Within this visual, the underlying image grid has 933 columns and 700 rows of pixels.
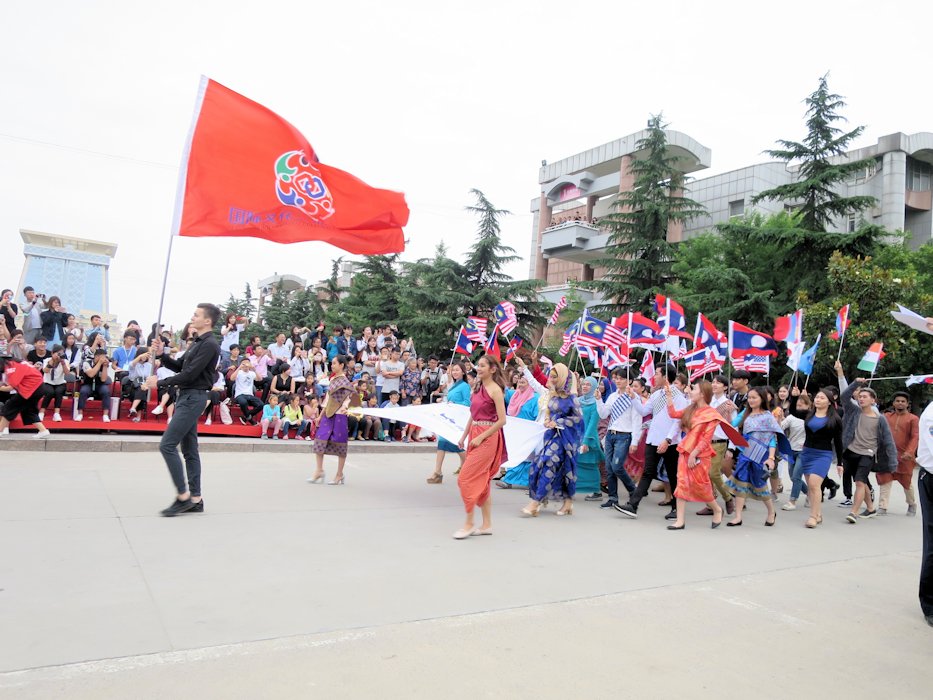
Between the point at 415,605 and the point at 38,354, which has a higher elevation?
the point at 38,354

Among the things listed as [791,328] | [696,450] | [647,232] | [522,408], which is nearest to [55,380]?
[522,408]

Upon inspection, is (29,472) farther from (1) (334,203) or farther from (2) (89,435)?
(1) (334,203)

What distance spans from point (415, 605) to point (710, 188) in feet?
120

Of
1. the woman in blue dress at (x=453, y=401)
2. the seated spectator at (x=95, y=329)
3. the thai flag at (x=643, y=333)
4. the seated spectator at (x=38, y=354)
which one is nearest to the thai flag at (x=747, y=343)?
the thai flag at (x=643, y=333)

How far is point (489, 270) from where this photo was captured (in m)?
25.4

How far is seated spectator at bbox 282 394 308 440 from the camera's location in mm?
12852

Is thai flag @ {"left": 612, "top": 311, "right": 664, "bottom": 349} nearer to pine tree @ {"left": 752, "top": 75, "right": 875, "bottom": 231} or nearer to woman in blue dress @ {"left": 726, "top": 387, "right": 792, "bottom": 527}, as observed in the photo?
woman in blue dress @ {"left": 726, "top": 387, "right": 792, "bottom": 527}

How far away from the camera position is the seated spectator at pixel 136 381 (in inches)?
476

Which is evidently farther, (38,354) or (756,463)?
(38,354)

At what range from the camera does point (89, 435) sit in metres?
10.8

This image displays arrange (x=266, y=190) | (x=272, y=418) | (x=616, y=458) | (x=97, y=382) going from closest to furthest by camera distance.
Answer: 1. (x=266, y=190)
2. (x=616, y=458)
3. (x=97, y=382)
4. (x=272, y=418)

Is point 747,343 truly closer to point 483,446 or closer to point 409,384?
point 409,384

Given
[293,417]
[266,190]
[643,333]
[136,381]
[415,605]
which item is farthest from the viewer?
[643,333]

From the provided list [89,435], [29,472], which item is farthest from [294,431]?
[29,472]
